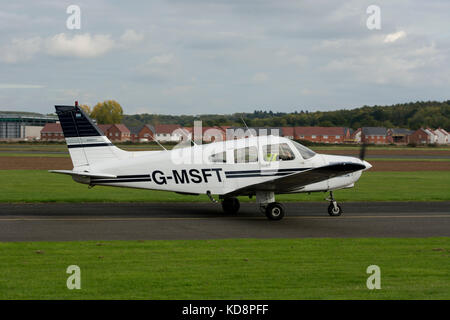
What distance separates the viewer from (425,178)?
3578 centimetres

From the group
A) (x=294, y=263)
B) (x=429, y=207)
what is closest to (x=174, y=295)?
(x=294, y=263)

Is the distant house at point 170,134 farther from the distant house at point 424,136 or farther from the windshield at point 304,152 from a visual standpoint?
the distant house at point 424,136

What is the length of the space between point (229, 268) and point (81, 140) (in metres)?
8.81

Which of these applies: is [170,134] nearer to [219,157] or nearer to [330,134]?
[219,157]

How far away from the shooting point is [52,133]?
119m

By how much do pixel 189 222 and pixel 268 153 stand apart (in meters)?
3.22

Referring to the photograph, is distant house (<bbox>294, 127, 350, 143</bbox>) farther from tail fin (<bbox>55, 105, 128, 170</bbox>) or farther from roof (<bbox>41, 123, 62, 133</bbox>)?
roof (<bbox>41, 123, 62, 133</bbox>)

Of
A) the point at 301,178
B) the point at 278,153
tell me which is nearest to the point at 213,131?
the point at 278,153

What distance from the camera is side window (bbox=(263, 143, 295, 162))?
677 inches

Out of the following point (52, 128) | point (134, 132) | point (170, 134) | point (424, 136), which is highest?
point (52, 128)

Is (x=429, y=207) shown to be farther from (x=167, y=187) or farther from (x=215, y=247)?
(x=215, y=247)

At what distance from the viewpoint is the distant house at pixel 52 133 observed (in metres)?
117

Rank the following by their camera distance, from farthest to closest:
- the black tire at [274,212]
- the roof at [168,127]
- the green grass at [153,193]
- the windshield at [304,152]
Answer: the roof at [168,127] < the green grass at [153,193] < the windshield at [304,152] < the black tire at [274,212]

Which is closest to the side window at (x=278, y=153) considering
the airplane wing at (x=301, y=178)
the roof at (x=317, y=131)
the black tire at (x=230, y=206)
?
the airplane wing at (x=301, y=178)
